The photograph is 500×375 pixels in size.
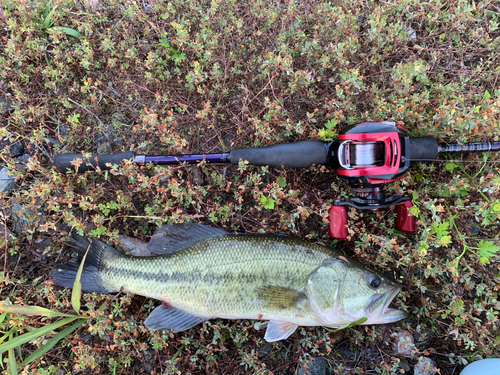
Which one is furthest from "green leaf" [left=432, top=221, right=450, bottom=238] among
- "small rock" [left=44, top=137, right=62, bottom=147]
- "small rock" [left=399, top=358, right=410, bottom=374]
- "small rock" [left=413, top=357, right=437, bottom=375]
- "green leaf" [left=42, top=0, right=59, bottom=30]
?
"green leaf" [left=42, top=0, right=59, bottom=30]

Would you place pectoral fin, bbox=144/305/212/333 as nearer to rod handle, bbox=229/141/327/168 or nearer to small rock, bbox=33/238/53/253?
small rock, bbox=33/238/53/253

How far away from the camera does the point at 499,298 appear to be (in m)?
3.37

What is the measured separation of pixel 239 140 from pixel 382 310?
2194mm

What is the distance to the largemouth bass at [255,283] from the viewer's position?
2.82 metres

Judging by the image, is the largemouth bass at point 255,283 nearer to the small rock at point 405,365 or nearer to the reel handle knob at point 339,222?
the reel handle knob at point 339,222

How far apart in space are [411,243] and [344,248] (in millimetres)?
667

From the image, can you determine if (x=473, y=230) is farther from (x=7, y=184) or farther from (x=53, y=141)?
(x=7, y=184)

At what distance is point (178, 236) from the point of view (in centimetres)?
311

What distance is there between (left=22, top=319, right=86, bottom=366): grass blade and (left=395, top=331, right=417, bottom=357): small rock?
10.6ft

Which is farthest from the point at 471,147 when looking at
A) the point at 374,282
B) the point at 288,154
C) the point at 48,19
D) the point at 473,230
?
the point at 48,19

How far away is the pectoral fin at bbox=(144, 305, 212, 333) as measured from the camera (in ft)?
9.89

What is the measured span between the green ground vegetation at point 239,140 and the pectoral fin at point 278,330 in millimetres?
279

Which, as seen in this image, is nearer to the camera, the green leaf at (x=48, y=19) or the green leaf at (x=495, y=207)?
the green leaf at (x=495, y=207)

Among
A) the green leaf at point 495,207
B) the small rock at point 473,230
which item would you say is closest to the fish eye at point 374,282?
the green leaf at point 495,207
